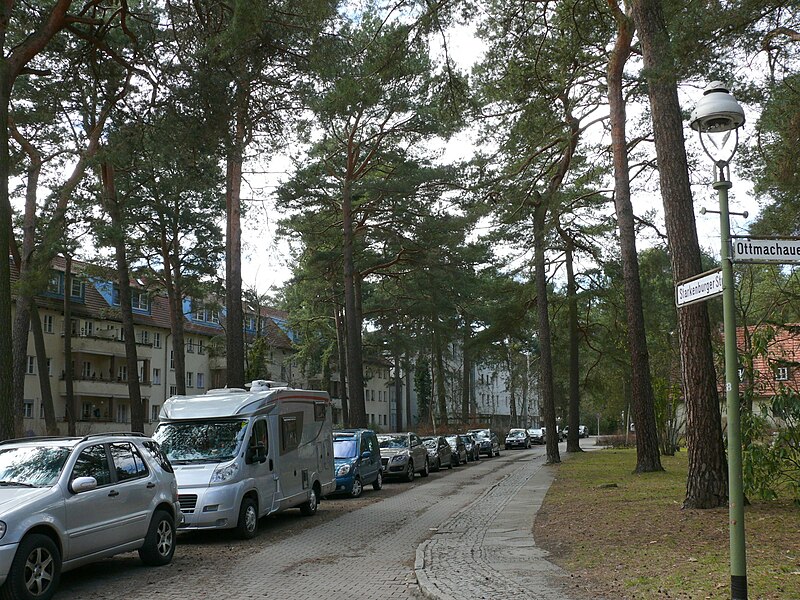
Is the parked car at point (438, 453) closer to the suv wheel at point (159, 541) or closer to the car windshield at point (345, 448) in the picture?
the car windshield at point (345, 448)

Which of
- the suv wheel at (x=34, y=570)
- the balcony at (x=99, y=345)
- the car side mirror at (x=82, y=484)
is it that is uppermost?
the balcony at (x=99, y=345)

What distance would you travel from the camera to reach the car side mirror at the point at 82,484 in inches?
340

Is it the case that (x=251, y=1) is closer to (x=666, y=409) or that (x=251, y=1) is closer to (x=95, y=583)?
(x=95, y=583)

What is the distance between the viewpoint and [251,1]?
12719 millimetres

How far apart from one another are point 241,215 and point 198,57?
10533mm

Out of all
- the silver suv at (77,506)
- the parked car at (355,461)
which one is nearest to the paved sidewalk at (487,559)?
the silver suv at (77,506)

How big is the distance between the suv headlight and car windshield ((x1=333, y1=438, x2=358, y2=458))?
8238 mm

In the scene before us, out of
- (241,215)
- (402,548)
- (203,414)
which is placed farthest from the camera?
(241,215)

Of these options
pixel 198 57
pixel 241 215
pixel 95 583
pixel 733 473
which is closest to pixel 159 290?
→ pixel 241 215

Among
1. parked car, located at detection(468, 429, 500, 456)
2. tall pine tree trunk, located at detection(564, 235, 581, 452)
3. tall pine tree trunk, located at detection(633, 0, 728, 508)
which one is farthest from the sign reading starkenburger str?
parked car, located at detection(468, 429, 500, 456)

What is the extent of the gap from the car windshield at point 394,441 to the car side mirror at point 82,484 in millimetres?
18415

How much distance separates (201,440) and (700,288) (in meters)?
9.47

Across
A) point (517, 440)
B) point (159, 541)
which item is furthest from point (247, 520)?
point (517, 440)

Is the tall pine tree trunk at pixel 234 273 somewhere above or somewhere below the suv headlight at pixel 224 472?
above
